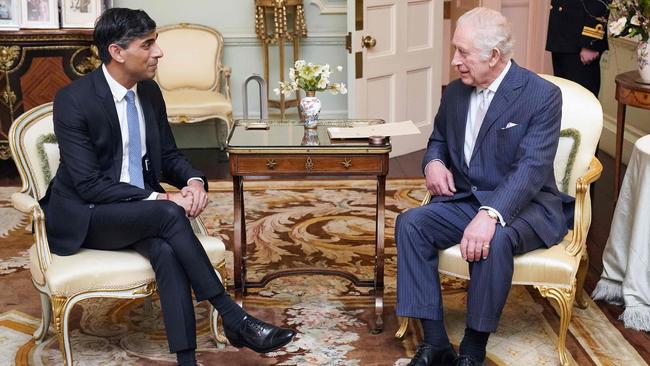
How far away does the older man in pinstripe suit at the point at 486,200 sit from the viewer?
121 inches

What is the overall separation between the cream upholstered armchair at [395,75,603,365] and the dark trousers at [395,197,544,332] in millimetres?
58

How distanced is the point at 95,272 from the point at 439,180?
131 cm

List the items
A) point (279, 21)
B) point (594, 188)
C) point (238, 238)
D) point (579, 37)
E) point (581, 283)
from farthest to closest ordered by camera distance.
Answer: point (279, 21) → point (594, 188) → point (579, 37) → point (581, 283) → point (238, 238)

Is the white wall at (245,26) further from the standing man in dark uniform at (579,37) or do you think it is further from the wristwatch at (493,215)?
the wristwatch at (493,215)

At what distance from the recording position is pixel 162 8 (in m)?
6.55

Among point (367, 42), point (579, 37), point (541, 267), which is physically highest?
point (579, 37)

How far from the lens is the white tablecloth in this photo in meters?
3.47

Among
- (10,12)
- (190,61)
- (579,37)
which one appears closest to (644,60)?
(579,37)

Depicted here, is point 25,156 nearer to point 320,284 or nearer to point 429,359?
point 320,284

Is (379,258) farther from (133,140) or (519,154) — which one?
(133,140)

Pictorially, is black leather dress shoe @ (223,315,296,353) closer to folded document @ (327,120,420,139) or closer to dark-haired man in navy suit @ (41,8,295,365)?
dark-haired man in navy suit @ (41,8,295,365)

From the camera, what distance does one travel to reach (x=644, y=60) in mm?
4418

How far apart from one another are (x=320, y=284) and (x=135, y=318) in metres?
0.85

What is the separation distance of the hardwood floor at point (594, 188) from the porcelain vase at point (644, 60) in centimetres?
85
